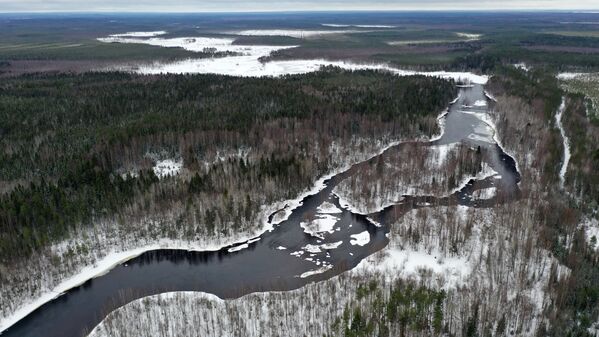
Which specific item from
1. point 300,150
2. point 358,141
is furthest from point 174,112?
point 358,141

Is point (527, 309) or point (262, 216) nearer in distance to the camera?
point (527, 309)

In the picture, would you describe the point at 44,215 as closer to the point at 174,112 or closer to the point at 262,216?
the point at 262,216

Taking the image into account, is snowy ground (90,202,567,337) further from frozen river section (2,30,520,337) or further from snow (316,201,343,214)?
snow (316,201,343,214)

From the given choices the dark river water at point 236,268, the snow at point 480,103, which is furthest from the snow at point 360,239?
the snow at point 480,103

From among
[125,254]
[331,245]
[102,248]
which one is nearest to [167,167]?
[102,248]

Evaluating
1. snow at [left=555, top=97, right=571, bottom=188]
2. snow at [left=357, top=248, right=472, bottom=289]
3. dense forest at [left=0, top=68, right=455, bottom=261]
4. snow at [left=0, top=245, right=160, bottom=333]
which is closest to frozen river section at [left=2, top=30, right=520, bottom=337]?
snow at [left=0, top=245, right=160, bottom=333]

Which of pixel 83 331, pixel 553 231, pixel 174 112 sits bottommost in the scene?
pixel 83 331
